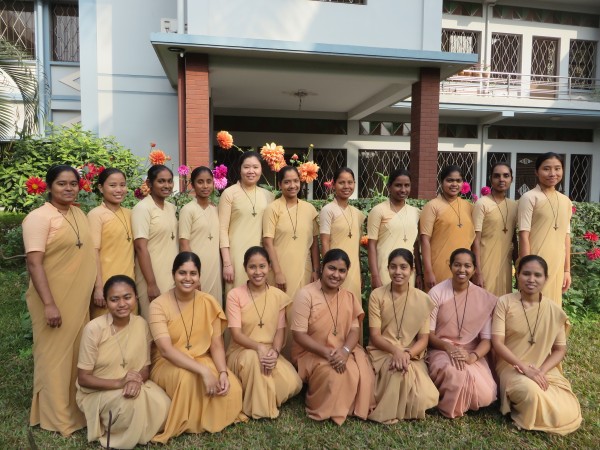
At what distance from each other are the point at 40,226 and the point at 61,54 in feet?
31.2

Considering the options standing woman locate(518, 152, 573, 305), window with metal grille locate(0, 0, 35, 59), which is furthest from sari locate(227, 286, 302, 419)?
window with metal grille locate(0, 0, 35, 59)

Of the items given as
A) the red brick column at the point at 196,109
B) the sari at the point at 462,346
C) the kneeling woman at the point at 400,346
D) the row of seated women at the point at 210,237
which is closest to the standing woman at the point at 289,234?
the row of seated women at the point at 210,237

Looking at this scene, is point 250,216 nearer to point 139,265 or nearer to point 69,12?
point 139,265

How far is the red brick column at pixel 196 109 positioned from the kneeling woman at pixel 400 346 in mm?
4637

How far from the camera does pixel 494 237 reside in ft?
13.1

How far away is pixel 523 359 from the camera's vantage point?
3.36 meters

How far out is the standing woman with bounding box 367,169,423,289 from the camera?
3.90 metres

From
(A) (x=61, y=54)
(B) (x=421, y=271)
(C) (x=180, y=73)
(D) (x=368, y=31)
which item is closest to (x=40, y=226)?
(B) (x=421, y=271)

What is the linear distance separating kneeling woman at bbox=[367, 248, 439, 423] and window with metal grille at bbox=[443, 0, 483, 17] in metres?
11.1

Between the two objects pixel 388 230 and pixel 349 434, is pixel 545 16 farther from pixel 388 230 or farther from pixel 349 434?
pixel 349 434

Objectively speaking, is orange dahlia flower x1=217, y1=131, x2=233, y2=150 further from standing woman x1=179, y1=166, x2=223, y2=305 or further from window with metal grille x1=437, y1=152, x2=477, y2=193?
window with metal grille x1=437, y1=152, x2=477, y2=193

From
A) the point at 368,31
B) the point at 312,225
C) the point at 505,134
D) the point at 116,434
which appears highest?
the point at 368,31

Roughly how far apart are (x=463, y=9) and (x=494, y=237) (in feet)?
34.7

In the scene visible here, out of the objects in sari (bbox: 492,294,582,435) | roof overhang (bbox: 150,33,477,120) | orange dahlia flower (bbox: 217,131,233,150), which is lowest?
sari (bbox: 492,294,582,435)
